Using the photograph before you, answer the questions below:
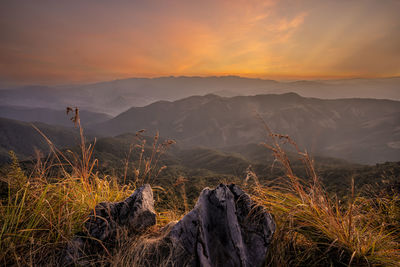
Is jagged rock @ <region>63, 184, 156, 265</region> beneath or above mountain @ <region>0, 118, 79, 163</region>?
above

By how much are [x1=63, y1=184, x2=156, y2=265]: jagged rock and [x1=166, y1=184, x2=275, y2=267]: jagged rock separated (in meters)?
0.51

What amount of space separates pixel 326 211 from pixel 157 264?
207cm

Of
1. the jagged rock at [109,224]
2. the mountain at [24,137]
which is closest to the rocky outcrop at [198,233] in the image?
the jagged rock at [109,224]

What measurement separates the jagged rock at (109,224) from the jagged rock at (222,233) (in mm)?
505

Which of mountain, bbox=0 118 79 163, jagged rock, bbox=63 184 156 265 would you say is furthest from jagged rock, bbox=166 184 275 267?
mountain, bbox=0 118 79 163

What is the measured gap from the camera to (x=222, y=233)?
7.45ft

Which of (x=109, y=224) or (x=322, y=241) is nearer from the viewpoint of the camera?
(x=322, y=241)

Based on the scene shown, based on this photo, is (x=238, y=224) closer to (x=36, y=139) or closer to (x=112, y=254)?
(x=112, y=254)

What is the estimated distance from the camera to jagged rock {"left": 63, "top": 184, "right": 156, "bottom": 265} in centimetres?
210

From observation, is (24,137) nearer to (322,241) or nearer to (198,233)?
(198,233)

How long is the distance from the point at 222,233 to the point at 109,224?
1.43 meters

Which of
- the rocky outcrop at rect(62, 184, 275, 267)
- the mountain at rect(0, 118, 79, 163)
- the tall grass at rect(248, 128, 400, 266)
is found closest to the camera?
the tall grass at rect(248, 128, 400, 266)

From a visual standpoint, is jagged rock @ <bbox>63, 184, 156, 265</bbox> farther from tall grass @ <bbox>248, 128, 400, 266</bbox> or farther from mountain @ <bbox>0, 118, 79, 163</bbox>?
mountain @ <bbox>0, 118, 79, 163</bbox>

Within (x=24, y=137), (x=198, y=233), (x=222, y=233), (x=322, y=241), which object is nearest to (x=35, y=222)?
(x=198, y=233)
